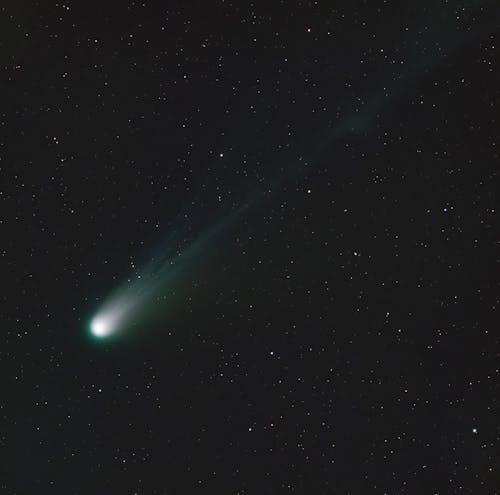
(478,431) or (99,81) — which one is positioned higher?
(99,81)

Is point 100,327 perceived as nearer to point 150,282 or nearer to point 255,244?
point 150,282

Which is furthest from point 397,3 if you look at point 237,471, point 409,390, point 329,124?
point 237,471

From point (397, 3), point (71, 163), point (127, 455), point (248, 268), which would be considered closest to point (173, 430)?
point (127, 455)

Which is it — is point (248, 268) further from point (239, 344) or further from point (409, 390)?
point (409, 390)

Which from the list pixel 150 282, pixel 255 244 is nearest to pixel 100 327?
pixel 150 282

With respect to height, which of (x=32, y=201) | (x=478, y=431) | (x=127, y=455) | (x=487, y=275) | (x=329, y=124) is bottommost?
(x=478, y=431)

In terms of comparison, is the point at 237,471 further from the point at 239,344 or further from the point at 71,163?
the point at 71,163
